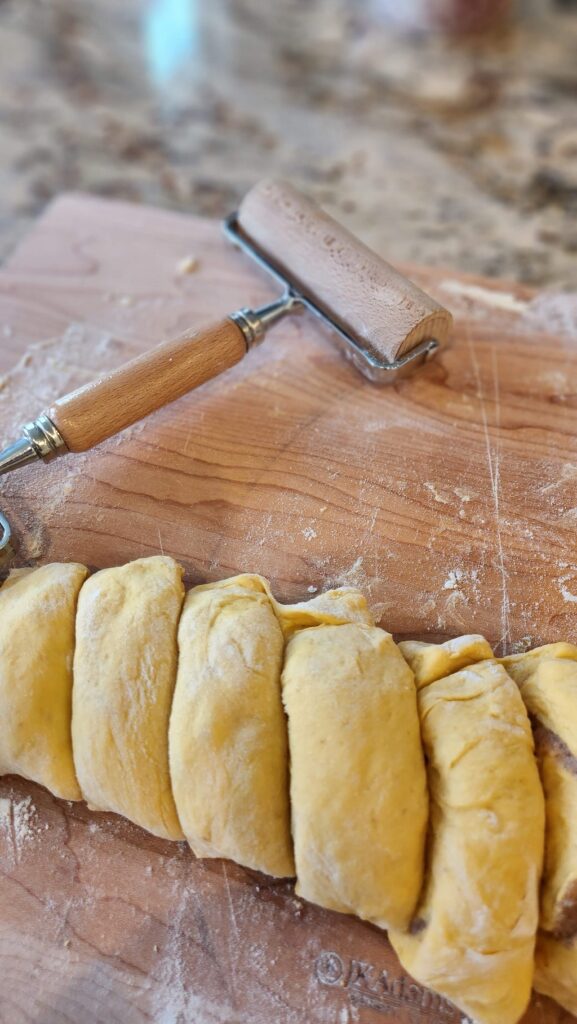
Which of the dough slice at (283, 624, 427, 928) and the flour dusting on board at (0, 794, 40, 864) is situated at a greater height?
the dough slice at (283, 624, 427, 928)

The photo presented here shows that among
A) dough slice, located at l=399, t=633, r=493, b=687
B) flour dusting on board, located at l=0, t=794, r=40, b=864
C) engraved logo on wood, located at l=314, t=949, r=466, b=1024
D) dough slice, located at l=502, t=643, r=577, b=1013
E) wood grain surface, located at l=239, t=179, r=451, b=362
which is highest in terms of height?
wood grain surface, located at l=239, t=179, r=451, b=362

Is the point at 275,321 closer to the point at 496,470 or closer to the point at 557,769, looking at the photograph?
the point at 496,470

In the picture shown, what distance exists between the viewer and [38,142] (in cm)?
254

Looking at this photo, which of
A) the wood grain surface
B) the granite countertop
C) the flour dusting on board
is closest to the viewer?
the flour dusting on board

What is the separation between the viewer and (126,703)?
3.42 ft

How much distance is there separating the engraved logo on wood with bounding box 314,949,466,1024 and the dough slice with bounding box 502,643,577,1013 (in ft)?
0.45

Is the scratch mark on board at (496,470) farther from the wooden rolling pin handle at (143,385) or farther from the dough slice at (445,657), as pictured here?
the wooden rolling pin handle at (143,385)

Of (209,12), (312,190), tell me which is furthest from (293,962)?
(209,12)

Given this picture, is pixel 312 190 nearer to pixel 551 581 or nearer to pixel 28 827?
pixel 551 581

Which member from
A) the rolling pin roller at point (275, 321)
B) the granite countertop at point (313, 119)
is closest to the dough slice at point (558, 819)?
the rolling pin roller at point (275, 321)

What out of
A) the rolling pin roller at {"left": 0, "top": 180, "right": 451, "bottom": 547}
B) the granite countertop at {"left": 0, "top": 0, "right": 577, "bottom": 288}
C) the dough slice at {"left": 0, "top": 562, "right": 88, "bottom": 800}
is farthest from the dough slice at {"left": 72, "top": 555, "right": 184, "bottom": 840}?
the granite countertop at {"left": 0, "top": 0, "right": 577, "bottom": 288}

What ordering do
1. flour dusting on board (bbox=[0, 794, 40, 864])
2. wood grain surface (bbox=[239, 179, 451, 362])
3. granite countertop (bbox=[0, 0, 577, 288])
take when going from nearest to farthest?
flour dusting on board (bbox=[0, 794, 40, 864]) < wood grain surface (bbox=[239, 179, 451, 362]) < granite countertop (bbox=[0, 0, 577, 288])

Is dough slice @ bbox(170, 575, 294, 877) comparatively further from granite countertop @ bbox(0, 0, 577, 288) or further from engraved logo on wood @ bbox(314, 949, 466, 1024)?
granite countertop @ bbox(0, 0, 577, 288)

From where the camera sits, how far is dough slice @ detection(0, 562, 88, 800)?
108 cm
